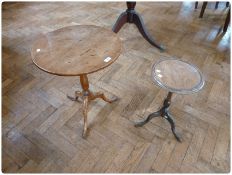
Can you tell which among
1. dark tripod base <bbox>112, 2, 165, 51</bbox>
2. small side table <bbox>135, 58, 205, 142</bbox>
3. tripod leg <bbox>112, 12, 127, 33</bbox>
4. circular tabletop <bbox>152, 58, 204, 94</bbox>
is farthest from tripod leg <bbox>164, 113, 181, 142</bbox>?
tripod leg <bbox>112, 12, 127, 33</bbox>

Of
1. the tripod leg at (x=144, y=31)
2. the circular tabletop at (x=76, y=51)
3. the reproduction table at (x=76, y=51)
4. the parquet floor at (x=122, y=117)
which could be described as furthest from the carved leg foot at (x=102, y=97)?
the tripod leg at (x=144, y=31)

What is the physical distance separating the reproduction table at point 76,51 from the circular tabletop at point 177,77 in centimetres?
31

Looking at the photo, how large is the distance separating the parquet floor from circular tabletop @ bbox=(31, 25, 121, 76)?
638 mm

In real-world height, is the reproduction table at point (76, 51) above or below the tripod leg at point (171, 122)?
above

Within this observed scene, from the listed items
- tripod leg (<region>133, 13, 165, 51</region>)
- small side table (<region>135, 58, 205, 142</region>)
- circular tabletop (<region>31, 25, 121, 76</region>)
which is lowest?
tripod leg (<region>133, 13, 165, 51</region>)

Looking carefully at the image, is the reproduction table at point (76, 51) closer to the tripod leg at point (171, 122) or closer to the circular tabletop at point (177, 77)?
the circular tabletop at point (177, 77)

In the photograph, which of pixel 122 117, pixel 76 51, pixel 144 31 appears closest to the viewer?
pixel 76 51

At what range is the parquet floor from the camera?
1411 mm

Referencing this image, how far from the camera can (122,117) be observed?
5.49 ft

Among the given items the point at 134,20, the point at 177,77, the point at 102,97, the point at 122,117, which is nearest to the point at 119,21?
the point at 134,20

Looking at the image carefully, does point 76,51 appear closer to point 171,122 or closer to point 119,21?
point 171,122

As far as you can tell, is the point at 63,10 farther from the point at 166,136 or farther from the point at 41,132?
the point at 166,136

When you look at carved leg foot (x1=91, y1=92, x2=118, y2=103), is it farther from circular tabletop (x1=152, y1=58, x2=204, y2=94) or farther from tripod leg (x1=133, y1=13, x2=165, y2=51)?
tripod leg (x1=133, y1=13, x2=165, y2=51)

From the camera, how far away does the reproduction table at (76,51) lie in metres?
1.13
